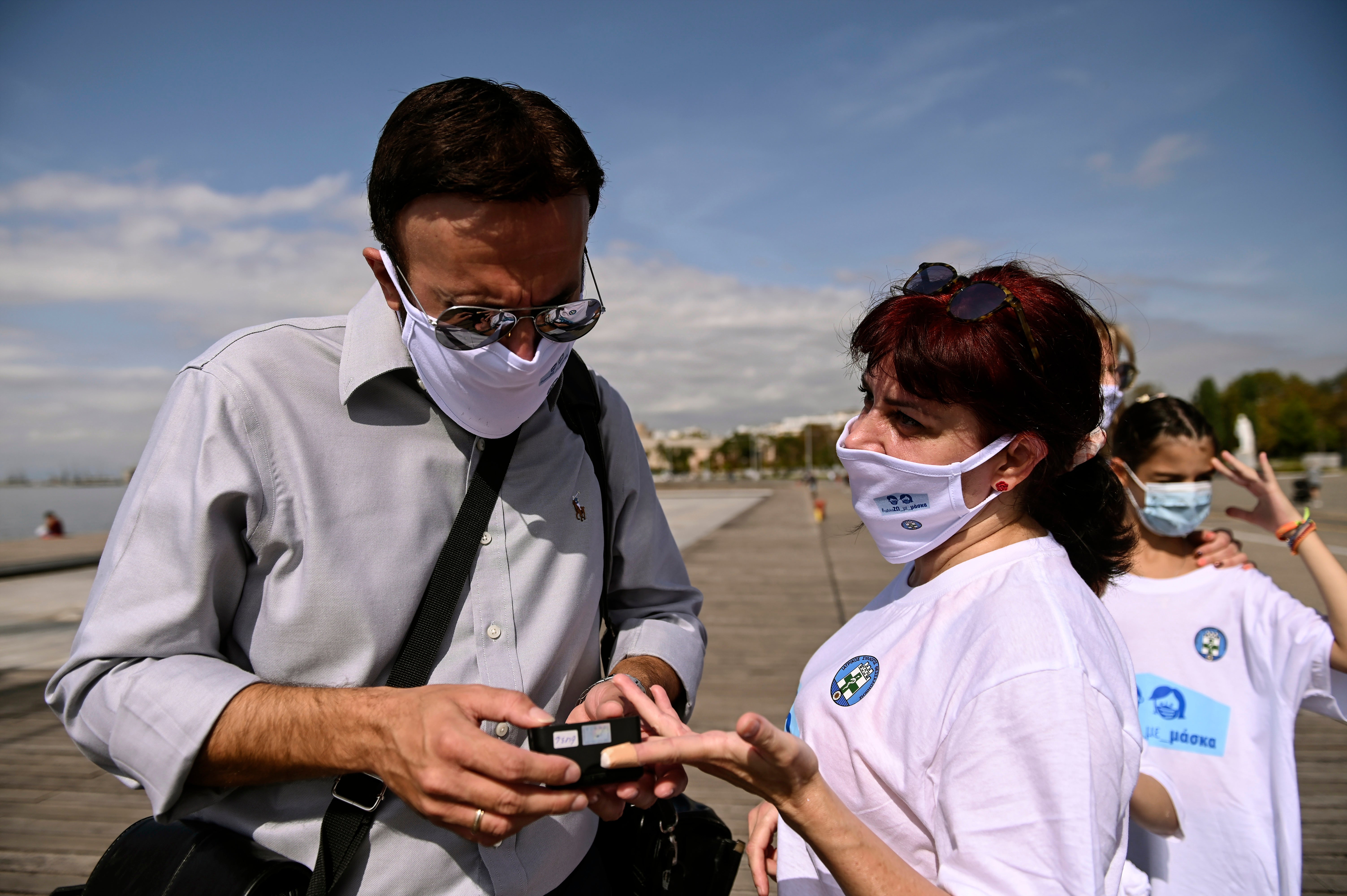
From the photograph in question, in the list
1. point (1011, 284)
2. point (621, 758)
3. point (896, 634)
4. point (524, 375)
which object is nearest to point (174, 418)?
point (524, 375)

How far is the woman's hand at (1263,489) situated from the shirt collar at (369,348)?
9.86 feet

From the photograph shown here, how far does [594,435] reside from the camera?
2199 mm

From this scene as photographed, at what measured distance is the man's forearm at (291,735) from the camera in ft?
4.73

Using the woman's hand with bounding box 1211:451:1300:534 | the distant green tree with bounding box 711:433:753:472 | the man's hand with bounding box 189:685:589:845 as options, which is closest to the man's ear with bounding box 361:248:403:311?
the man's hand with bounding box 189:685:589:845

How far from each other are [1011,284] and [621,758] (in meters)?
1.38

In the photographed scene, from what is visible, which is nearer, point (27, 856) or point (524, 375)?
point (524, 375)

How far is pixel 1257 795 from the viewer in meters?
2.54

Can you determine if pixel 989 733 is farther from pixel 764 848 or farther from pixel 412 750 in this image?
pixel 412 750

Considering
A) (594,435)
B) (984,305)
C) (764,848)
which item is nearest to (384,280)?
(594,435)

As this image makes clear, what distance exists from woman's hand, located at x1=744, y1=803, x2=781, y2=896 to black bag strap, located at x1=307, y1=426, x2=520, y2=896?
93cm

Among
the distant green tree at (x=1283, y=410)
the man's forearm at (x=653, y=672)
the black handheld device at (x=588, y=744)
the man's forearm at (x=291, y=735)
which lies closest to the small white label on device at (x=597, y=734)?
the black handheld device at (x=588, y=744)

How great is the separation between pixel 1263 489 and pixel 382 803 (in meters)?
3.27

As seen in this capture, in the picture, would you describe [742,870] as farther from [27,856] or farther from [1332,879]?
[27,856]

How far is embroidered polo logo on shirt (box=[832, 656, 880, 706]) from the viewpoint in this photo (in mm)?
1742
